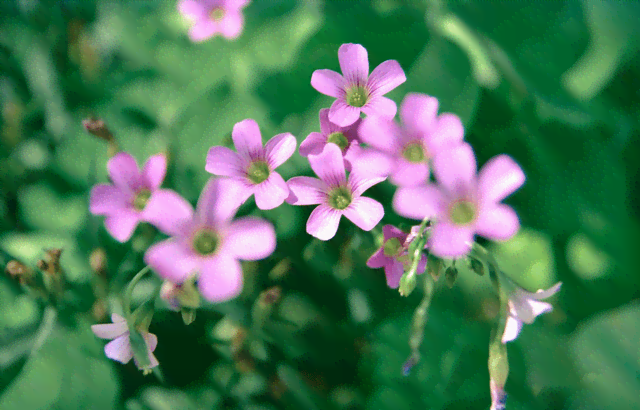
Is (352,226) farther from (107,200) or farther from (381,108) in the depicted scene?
(107,200)

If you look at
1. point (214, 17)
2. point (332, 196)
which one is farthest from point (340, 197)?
point (214, 17)

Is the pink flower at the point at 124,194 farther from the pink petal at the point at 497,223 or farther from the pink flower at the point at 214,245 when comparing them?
the pink petal at the point at 497,223

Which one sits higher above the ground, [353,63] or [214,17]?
[353,63]

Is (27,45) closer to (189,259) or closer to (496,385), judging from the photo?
(189,259)

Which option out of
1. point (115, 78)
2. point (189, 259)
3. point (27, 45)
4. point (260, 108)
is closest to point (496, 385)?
point (189, 259)

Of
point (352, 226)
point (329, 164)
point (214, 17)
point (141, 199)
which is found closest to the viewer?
point (329, 164)

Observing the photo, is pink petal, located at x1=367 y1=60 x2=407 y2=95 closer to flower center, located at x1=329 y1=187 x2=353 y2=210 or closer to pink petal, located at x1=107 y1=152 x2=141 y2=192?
flower center, located at x1=329 y1=187 x2=353 y2=210
